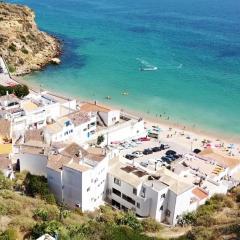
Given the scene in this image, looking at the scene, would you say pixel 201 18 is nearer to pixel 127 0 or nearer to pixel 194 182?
pixel 127 0

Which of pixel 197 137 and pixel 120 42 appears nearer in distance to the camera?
pixel 197 137

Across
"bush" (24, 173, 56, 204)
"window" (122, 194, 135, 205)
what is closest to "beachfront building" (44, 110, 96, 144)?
"bush" (24, 173, 56, 204)

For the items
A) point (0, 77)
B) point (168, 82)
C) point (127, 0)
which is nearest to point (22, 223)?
point (0, 77)

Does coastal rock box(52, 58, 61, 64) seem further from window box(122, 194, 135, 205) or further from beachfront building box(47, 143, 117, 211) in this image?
window box(122, 194, 135, 205)

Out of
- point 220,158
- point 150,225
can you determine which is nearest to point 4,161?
point 150,225

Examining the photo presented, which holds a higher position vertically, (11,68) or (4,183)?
(4,183)

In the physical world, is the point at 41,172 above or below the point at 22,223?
Result: below

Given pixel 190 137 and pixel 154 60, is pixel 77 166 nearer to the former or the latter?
pixel 190 137
